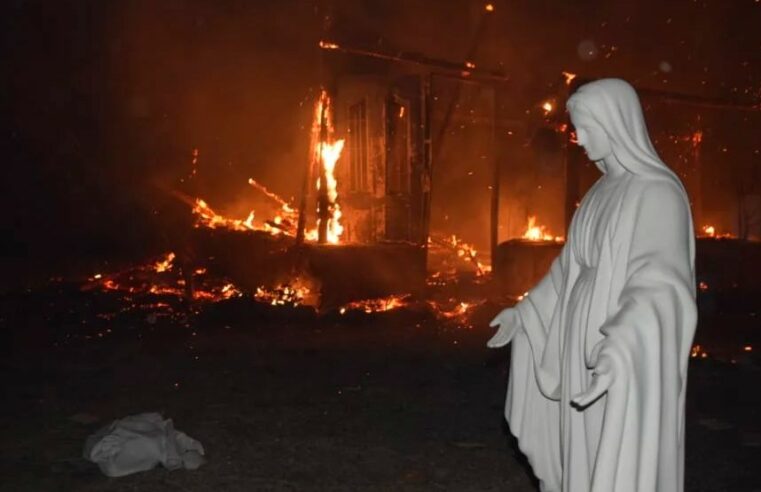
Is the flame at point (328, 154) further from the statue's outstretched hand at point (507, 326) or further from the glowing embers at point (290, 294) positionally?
the statue's outstretched hand at point (507, 326)

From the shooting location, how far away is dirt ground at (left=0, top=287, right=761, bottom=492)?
22.0 feet

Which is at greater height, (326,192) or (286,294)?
(326,192)

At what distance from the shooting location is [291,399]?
29.1 ft

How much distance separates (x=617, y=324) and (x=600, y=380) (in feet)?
0.79

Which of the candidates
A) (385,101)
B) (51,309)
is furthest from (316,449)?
(385,101)

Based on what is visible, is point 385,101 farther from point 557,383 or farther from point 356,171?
point 557,383

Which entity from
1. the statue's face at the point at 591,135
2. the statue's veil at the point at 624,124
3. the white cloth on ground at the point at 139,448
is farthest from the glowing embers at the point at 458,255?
the statue's veil at the point at 624,124

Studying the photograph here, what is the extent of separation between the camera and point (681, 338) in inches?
141

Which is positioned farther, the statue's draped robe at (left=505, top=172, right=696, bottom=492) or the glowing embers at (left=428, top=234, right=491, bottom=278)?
the glowing embers at (left=428, top=234, right=491, bottom=278)

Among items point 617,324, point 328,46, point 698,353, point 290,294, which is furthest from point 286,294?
point 617,324

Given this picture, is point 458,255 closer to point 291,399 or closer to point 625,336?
point 291,399

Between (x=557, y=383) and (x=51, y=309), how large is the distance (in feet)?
36.3

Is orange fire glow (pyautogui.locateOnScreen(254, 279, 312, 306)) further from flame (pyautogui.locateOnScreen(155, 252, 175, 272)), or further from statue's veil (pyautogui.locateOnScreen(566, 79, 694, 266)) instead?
statue's veil (pyautogui.locateOnScreen(566, 79, 694, 266))

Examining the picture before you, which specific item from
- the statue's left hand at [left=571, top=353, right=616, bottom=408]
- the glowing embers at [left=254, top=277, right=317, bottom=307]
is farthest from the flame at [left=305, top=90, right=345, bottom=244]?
the statue's left hand at [left=571, top=353, right=616, bottom=408]
